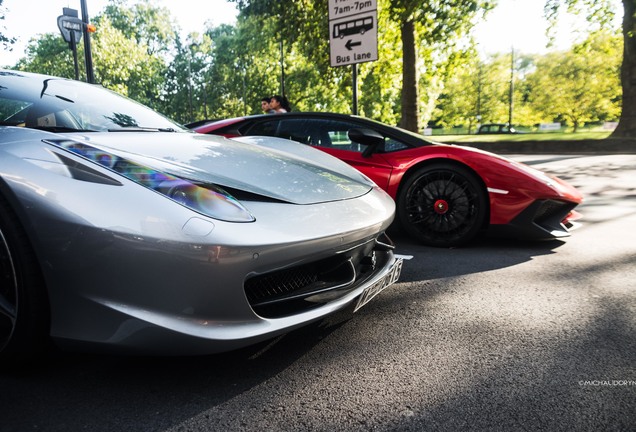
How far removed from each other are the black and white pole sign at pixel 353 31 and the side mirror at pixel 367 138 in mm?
2209

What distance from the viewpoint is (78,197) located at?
169 centimetres

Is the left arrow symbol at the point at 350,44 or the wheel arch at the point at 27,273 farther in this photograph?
the left arrow symbol at the point at 350,44

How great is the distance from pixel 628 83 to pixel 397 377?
1877cm

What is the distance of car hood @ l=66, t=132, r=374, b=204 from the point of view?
6.57 feet

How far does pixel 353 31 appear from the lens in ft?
19.7

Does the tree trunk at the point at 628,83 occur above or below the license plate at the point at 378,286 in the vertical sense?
above

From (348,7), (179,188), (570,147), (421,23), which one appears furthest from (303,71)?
(179,188)

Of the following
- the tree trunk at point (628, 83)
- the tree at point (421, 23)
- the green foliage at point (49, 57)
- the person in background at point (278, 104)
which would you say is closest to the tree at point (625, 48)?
the tree trunk at point (628, 83)

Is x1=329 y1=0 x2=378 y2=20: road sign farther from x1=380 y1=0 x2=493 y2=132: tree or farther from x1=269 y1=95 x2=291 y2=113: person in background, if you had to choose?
x1=380 y1=0 x2=493 y2=132: tree

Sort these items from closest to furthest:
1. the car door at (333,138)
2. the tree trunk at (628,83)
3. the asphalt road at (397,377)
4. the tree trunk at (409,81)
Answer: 1. the asphalt road at (397,377)
2. the car door at (333,138)
3. the tree trunk at (409,81)
4. the tree trunk at (628,83)

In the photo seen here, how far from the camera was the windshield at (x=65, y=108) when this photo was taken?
2.36 meters

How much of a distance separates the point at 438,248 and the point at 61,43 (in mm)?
Result: 53852

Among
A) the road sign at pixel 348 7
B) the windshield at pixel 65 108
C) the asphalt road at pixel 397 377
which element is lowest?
the asphalt road at pixel 397 377

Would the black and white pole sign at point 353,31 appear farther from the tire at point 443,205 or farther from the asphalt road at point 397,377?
the asphalt road at point 397,377
